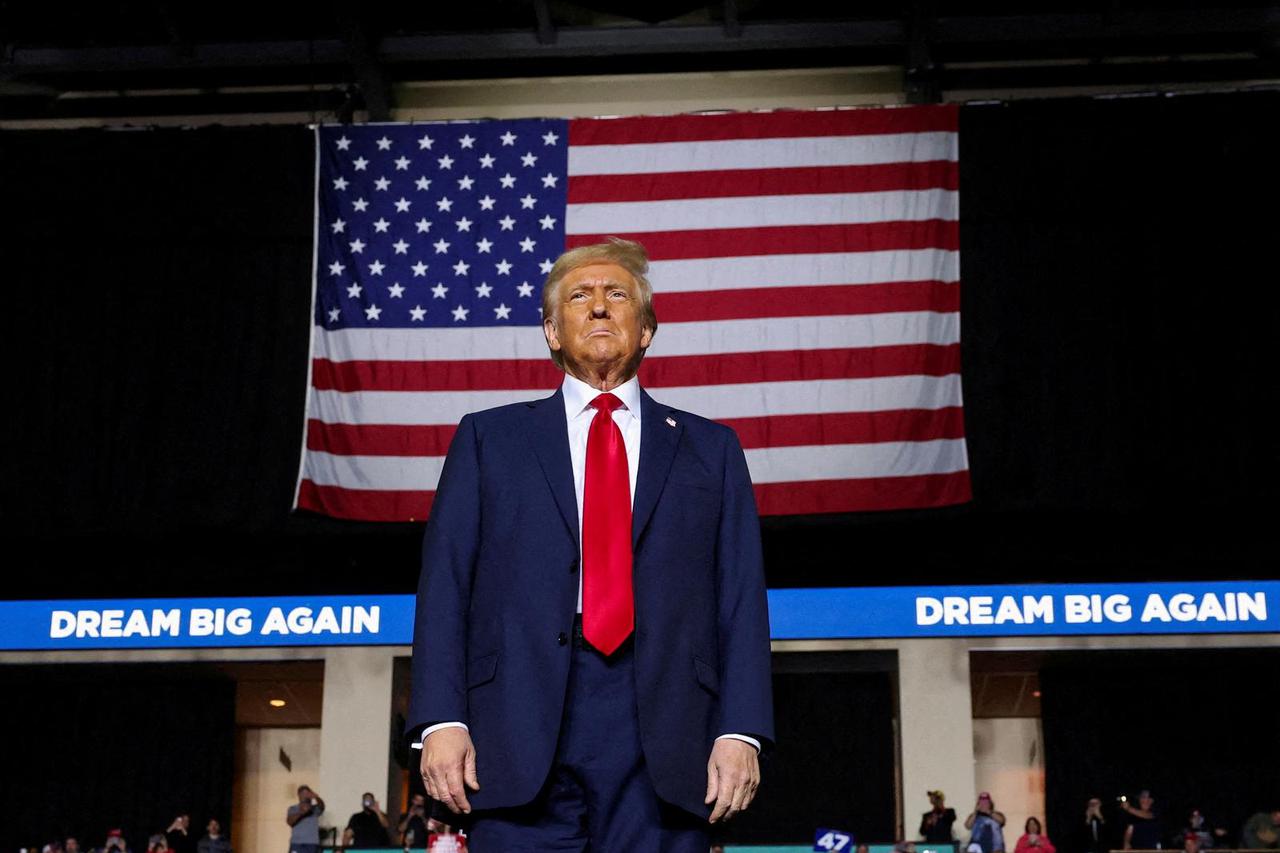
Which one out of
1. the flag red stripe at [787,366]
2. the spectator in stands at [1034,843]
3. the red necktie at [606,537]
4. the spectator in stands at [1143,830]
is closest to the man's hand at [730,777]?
the red necktie at [606,537]

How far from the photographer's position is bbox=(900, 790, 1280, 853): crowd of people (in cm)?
1259

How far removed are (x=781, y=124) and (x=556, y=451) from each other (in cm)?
1015

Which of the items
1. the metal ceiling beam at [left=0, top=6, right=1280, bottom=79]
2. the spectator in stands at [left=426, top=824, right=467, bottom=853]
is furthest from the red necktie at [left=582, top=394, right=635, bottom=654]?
the metal ceiling beam at [left=0, top=6, right=1280, bottom=79]

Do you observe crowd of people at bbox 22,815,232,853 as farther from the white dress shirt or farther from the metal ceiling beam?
the white dress shirt

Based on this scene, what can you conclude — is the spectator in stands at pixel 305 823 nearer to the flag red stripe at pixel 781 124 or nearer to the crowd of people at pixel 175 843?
the crowd of people at pixel 175 843

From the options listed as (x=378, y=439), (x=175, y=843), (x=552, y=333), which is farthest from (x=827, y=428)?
(x=552, y=333)

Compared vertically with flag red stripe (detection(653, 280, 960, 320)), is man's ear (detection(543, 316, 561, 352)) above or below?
below

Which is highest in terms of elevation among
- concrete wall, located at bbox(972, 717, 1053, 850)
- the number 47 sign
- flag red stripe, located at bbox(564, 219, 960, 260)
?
flag red stripe, located at bbox(564, 219, 960, 260)

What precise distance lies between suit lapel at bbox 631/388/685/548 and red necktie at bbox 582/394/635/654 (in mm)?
20

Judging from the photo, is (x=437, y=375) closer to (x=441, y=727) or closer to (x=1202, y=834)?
(x=1202, y=834)

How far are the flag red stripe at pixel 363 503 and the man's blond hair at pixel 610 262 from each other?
962 centimetres

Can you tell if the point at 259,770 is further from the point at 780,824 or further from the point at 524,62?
the point at 524,62

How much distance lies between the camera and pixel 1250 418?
12.5 m

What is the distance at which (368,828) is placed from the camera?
12.9 metres
